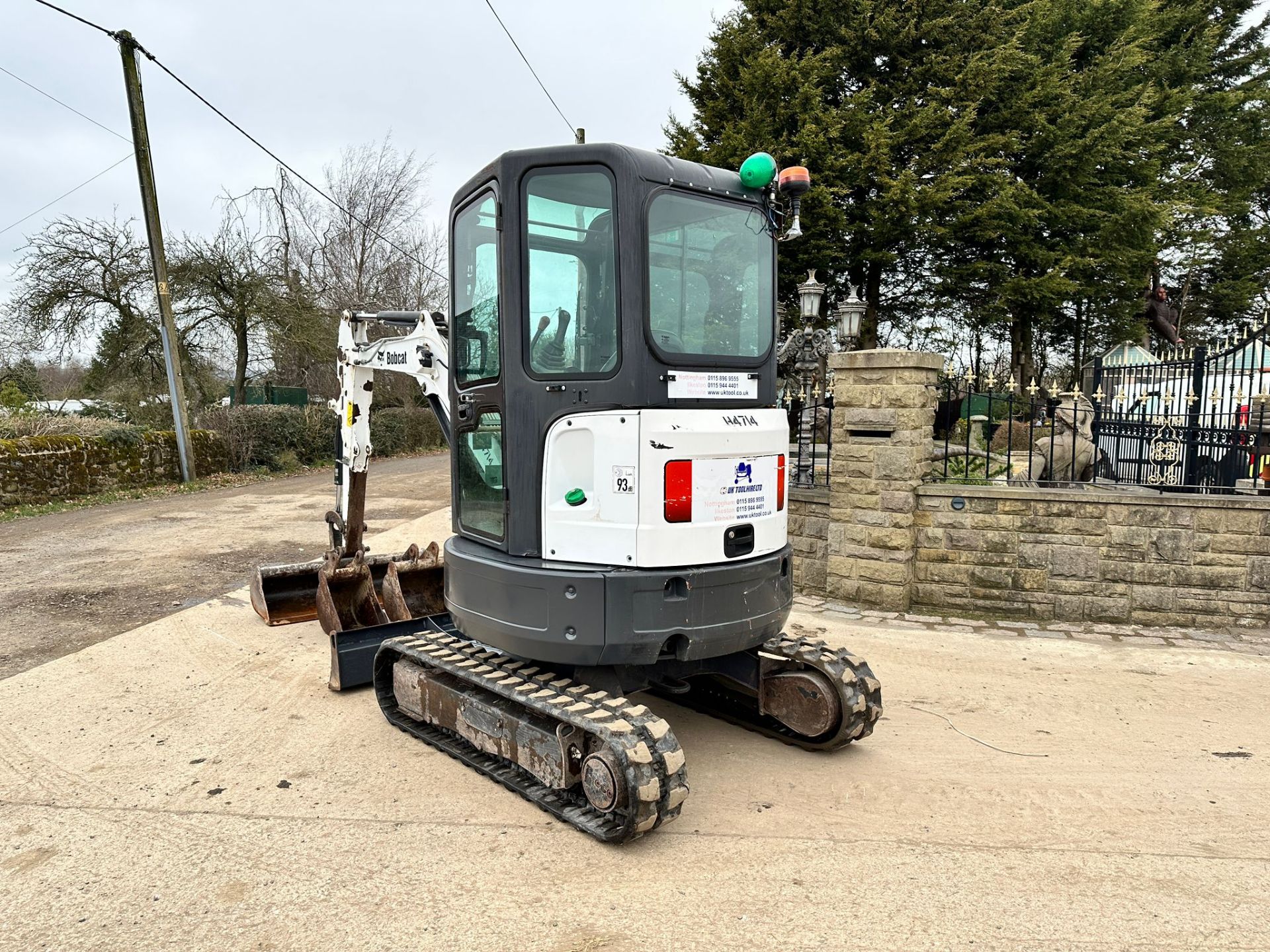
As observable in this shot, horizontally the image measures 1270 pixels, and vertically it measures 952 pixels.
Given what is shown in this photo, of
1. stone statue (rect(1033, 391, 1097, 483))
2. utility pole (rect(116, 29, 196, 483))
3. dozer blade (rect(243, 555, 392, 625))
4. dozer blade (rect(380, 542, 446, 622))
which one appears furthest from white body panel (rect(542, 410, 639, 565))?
utility pole (rect(116, 29, 196, 483))

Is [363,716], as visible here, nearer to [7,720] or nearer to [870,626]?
[7,720]

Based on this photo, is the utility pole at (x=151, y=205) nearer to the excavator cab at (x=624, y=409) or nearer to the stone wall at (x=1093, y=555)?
the excavator cab at (x=624, y=409)

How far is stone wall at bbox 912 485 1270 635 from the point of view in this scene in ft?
20.0

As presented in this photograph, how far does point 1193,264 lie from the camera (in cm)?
2277

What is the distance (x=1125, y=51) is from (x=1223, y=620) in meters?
17.9

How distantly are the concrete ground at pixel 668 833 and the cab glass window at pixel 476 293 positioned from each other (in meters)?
1.96

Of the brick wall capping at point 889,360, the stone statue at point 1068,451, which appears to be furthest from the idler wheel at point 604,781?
the stone statue at point 1068,451

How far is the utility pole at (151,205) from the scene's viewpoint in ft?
42.8

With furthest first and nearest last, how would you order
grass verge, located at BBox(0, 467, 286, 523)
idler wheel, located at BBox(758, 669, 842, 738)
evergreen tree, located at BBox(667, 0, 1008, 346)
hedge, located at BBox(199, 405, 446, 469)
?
evergreen tree, located at BBox(667, 0, 1008, 346) → hedge, located at BBox(199, 405, 446, 469) → grass verge, located at BBox(0, 467, 286, 523) → idler wheel, located at BBox(758, 669, 842, 738)

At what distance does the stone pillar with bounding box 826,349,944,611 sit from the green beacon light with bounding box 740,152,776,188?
297cm

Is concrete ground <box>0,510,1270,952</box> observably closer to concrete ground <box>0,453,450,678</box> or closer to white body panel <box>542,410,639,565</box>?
white body panel <box>542,410,639,565</box>

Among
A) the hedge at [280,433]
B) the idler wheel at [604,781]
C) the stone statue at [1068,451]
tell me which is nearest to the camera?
the idler wheel at [604,781]

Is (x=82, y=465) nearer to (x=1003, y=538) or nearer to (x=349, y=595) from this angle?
(x=349, y=595)

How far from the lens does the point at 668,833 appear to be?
10.6 feet
